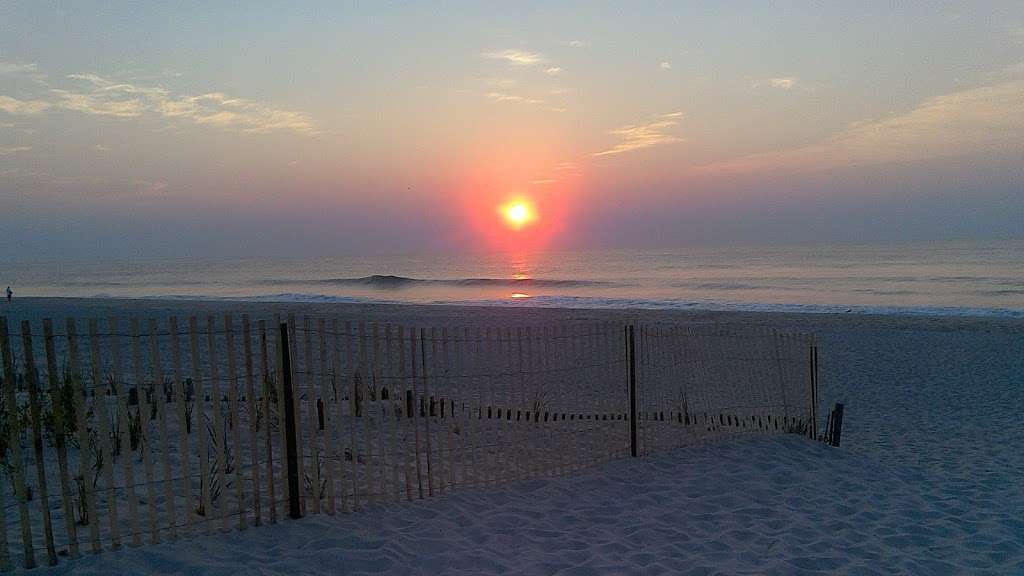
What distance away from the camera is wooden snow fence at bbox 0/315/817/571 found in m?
4.99

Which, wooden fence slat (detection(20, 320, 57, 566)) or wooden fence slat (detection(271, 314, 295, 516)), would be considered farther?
wooden fence slat (detection(271, 314, 295, 516))

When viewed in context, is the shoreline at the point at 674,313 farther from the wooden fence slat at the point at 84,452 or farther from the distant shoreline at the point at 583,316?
the wooden fence slat at the point at 84,452

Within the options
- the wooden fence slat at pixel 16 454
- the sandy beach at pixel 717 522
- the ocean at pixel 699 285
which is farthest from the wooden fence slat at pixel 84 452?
the ocean at pixel 699 285

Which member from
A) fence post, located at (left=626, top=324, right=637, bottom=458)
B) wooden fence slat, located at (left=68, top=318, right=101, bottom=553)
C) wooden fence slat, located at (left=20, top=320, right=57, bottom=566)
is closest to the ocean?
fence post, located at (left=626, top=324, right=637, bottom=458)

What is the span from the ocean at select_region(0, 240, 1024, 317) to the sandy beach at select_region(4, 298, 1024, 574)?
1097 inches

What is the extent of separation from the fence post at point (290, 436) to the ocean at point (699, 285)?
110 ft

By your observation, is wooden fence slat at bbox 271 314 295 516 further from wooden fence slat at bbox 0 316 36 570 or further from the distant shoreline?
the distant shoreline

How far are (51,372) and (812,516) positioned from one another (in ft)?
22.1

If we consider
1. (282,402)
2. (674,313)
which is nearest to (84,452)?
(282,402)

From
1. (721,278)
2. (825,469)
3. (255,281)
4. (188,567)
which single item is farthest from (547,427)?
(255,281)

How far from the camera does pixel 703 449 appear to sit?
9094mm

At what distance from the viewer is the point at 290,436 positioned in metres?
5.91

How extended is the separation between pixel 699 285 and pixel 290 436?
52.8 metres

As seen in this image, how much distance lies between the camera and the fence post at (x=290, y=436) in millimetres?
5891
